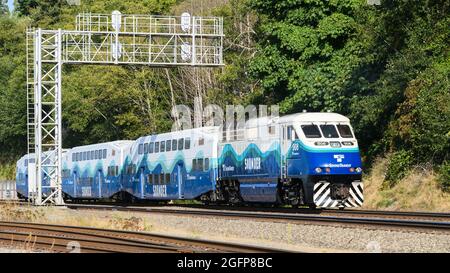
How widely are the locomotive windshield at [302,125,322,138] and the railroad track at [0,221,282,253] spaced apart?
349 inches

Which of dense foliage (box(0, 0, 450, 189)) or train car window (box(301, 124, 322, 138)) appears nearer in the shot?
train car window (box(301, 124, 322, 138))

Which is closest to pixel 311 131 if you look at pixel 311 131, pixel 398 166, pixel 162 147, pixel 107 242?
pixel 311 131

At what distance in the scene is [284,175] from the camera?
105 feet

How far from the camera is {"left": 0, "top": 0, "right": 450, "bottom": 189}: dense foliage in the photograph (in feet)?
119

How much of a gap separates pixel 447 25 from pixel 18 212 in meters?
18.3

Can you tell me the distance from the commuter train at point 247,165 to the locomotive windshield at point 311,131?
1.3 inches

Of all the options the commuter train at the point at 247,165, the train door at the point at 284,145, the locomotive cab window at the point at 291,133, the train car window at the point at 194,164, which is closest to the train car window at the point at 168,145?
the commuter train at the point at 247,165

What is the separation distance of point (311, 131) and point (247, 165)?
13.7ft

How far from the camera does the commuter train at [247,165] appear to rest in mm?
31078

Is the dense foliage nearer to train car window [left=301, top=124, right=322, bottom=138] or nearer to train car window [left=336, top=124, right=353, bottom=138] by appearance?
train car window [left=336, top=124, right=353, bottom=138]

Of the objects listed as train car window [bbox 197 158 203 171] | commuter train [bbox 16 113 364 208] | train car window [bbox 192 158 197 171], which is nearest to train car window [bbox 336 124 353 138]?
commuter train [bbox 16 113 364 208]

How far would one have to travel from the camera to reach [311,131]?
31469 mm

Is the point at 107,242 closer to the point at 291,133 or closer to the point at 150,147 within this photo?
the point at 291,133

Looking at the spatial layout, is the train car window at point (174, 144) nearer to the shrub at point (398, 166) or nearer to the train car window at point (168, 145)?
the train car window at point (168, 145)
